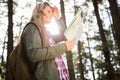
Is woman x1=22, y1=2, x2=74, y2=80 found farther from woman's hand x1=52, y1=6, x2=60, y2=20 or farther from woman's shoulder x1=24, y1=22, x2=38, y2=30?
woman's hand x1=52, y1=6, x2=60, y2=20

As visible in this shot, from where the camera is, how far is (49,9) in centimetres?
266

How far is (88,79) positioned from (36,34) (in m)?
33.0

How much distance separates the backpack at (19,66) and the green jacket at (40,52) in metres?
0.05

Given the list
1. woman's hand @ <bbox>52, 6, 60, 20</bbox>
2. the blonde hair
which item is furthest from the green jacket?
woman's hand @ <bbox>52, 6, 60, 20</bbox>

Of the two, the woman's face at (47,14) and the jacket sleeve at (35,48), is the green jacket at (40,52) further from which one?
the woman's face at (47,14)

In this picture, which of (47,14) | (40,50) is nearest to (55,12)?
(47,14)

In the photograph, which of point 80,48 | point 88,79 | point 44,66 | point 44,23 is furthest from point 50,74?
point 88,79

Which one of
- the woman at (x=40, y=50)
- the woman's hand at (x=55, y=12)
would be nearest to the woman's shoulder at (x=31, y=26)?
the woman at (x=40, y=50)

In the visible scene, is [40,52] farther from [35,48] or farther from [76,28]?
[76,28]

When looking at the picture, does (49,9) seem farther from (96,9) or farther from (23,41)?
(96,9)

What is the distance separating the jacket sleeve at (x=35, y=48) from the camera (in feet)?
7.69

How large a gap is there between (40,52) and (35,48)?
61mm

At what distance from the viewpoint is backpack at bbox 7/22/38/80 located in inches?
89.4

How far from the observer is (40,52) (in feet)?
7.71
